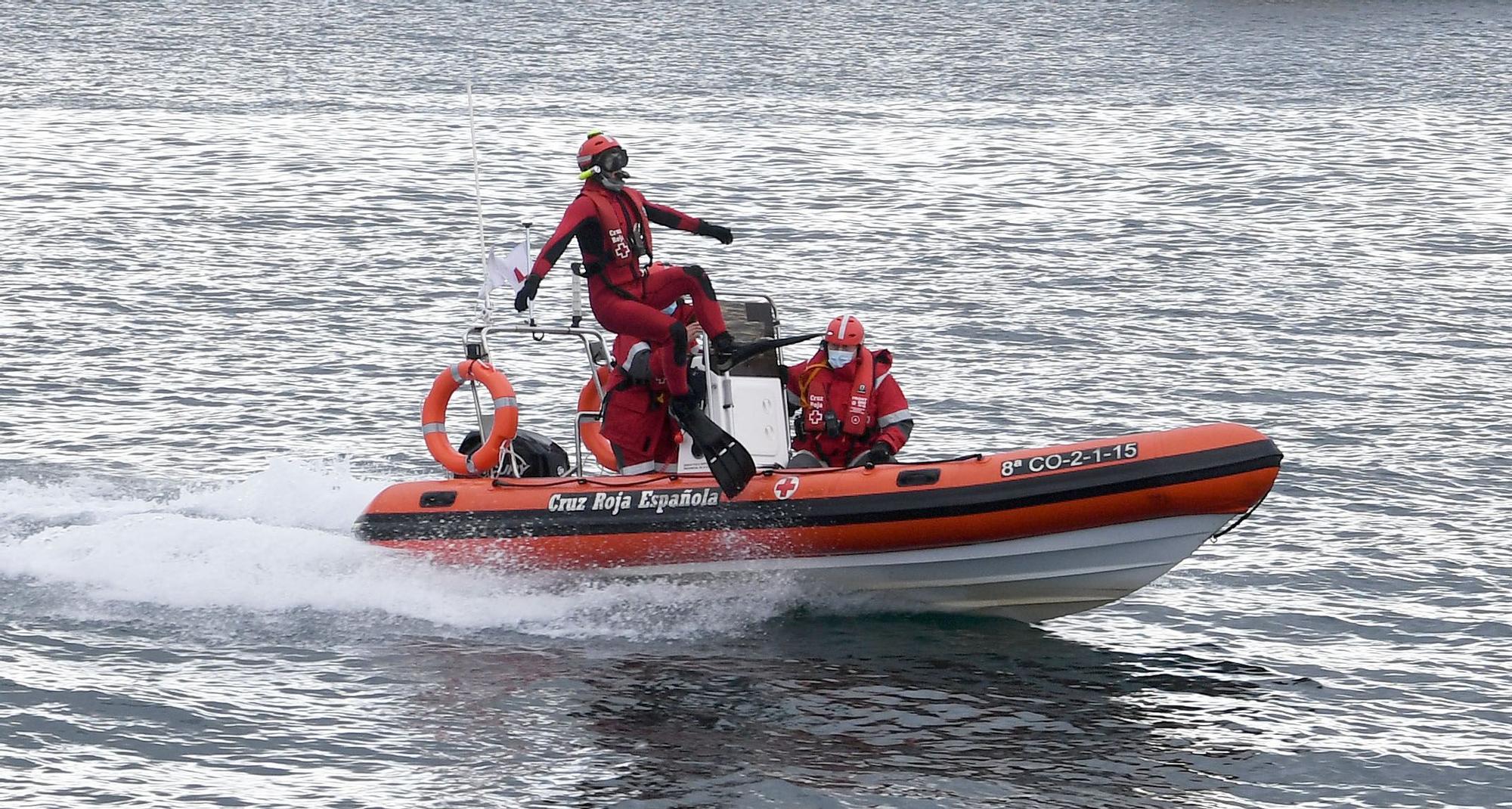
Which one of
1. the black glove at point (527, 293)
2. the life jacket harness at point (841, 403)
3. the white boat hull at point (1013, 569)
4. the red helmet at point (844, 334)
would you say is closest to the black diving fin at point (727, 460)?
the white boat hull at point (1013, 569)

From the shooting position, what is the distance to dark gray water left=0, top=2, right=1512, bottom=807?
7.91 meters

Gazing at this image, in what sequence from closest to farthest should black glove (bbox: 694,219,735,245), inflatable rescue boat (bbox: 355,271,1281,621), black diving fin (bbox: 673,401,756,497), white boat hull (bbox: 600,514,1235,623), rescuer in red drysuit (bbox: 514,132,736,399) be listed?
inflatable rescue boat (bbox: 355,271,1281,621), white boat hull (bbox: 600,514,1235,623), black diving fin (bbox: 673,401,756,497), rescuer in red drysuit (bbox: 514,132,736,399), black glove (bbox: 694,219,735,245)

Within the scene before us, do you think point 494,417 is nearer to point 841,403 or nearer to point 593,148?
point 593,148

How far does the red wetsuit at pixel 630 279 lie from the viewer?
361 inches

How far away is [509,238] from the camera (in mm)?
20391

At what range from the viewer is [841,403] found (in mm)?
9328

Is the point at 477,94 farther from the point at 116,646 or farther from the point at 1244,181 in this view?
the point at 116,646

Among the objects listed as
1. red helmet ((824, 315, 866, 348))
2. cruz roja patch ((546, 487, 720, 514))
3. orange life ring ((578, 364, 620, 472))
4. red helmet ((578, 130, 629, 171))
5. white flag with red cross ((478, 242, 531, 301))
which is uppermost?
red helmet ((578, 130, 629, 171))

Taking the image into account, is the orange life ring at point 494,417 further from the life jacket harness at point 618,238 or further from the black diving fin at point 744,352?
the black diving fin at point 744,352

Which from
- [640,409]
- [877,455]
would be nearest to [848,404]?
[877,455]

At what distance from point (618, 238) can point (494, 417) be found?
1.37 m

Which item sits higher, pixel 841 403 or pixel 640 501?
pixel 841 403

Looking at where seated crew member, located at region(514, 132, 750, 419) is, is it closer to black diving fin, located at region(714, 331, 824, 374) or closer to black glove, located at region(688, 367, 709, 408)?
black diving fin, located at region(714, 331, 824, 374)

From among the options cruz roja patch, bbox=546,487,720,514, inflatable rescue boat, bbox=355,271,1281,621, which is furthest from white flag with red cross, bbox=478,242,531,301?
cruz roja patch, bbox=546,487,720,514
